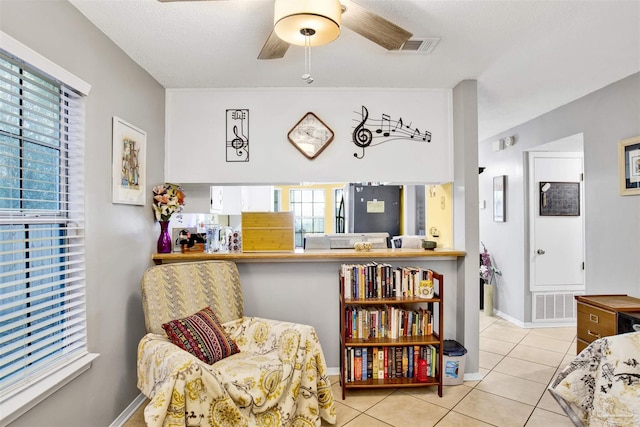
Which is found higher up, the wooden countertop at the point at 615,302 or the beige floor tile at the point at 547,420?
the wooden countertop at the point at 615,302

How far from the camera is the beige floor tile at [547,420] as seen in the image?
7.41 ft

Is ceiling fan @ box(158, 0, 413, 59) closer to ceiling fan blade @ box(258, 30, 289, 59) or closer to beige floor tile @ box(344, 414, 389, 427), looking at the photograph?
ceiling fan blade @ box(258, 30, 289, 59)

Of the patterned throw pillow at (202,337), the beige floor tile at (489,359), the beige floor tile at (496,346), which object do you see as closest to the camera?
the patterned throw pillow at (202,337)

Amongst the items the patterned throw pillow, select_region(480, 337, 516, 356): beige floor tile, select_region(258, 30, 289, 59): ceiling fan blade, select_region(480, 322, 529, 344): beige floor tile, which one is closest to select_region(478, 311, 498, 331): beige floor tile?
select_region(480, 322, 529, 344): beige floor tile

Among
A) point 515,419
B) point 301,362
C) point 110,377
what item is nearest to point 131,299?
point 110,377

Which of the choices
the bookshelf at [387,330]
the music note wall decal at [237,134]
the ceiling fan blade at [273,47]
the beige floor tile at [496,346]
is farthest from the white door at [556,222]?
the ceiling fan blade at [273,47]

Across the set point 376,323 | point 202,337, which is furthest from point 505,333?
point 202,337

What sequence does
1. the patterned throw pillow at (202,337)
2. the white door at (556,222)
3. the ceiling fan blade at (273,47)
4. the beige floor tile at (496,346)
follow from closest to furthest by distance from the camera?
the ceiling fan blade at (273,47)
the patterned throw pillow at (202,337)
the beige floor tile at (496,346)
the white door at (556,222)

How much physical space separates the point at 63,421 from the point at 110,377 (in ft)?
1.36

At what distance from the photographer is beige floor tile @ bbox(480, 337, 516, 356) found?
139 inches

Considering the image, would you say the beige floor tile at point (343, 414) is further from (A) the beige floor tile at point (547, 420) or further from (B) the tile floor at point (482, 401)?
(A) the beige floor tile at point (547, 420)

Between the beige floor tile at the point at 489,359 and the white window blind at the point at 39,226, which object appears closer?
the white window blind at the point at 39,226

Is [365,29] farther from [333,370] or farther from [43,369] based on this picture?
[333,370]

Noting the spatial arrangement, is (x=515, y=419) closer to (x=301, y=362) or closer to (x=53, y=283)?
(x=301, y=362)
